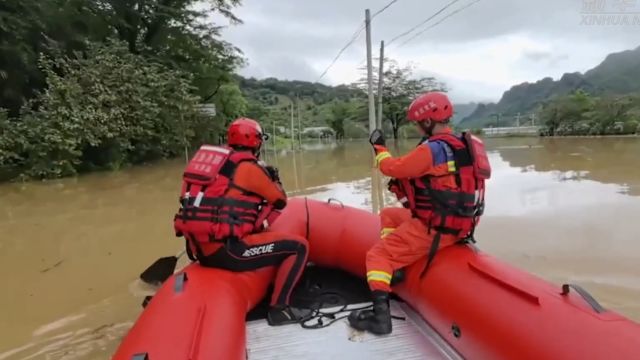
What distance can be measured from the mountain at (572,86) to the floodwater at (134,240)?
97.2 ft

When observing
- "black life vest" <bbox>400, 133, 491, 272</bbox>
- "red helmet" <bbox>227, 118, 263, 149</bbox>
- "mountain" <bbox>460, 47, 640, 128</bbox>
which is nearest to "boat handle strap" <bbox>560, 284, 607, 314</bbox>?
"black life vest" <bbox>400, 133, 491, 272</bbox>

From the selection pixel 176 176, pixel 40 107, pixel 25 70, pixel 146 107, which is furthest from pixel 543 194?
pixel 25 70

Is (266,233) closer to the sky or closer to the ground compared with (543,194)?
closer to the sky

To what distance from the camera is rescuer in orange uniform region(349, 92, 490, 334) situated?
2.29 metres

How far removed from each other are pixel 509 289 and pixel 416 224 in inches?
24.6

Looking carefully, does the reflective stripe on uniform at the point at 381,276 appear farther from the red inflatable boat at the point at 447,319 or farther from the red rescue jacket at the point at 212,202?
the red rescue jacket at the point at 212,202

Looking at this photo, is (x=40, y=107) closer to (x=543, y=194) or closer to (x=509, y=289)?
(x=543, y=194)

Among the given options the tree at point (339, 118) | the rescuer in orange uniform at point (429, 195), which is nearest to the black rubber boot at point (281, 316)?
the rescuer in orange uniform at point (429, 195)

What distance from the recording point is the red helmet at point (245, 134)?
8.49 ft

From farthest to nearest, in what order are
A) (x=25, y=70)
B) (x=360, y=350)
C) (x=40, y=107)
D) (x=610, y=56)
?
1. (x=610, y=56)
2. (x=25, y=70)
3. (x=40, y=107)
4. (x=360, y=350)

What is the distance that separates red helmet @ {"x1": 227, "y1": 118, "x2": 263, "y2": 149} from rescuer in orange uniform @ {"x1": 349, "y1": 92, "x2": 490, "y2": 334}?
670mm

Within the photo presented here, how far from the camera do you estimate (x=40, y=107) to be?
10.7 meters

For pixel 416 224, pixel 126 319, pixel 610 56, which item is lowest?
pixel 126 319

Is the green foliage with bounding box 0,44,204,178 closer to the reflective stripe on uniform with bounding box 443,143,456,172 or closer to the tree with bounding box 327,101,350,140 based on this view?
the reflective stripe on uniform with bounding box 443,143,456,172
